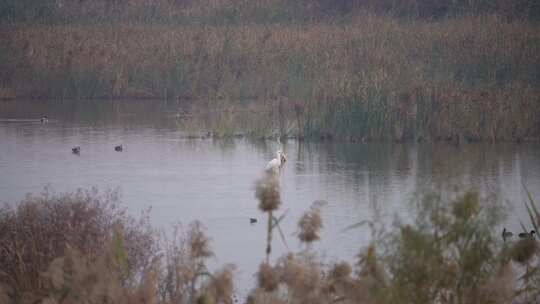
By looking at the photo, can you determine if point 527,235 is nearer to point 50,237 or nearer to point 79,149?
point 50,237

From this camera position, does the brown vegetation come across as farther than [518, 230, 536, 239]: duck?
No

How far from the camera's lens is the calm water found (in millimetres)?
10438

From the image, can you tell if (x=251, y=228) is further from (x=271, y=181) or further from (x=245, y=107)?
(x=245, y=107)

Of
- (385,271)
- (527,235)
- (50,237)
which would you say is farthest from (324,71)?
(385,271)

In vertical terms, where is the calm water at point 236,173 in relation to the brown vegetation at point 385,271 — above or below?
below

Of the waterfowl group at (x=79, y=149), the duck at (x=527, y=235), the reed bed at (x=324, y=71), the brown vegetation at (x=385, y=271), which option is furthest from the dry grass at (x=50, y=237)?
the reed bed at (x=324, y=71)

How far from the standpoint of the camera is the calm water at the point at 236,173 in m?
10.4

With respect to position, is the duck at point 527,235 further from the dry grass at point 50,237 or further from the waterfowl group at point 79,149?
the waterfowl group at point 79,149

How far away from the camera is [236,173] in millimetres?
13898

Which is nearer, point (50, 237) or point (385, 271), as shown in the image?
point (385, 271)

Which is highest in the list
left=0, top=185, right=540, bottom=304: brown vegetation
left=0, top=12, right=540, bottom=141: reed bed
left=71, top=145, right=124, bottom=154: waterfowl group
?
left=0, top=12, right=540, bottom=141: reed bed

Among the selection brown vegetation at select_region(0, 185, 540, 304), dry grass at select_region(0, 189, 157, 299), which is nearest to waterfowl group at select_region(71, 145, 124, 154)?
dry grass at select_region(0, 189, 157, 299)

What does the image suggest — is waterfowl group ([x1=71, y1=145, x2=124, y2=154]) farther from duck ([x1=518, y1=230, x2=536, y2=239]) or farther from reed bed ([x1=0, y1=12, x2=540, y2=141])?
duck ([x1=518, y1=230, x2=536, y2=239])

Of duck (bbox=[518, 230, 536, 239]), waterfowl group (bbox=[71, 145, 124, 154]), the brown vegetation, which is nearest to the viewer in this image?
the brown vegetation
